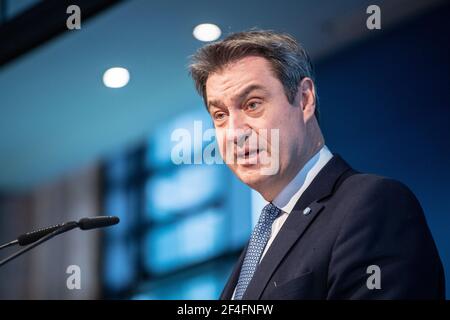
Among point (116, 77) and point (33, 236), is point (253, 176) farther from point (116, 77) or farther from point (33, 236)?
point (116, 77)

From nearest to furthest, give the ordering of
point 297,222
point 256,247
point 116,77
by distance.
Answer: point 297,222
point 256,247
point 116,77

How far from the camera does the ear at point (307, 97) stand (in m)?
2.13

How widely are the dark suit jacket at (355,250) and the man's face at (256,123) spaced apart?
0.16 meters

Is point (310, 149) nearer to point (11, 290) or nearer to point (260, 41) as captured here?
point (260, 41)

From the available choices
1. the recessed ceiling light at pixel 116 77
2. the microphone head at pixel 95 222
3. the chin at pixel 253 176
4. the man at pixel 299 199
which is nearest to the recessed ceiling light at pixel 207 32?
the recessed ceiling light at pixel 116 77

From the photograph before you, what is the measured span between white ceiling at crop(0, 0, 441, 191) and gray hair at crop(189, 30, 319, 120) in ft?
3.79

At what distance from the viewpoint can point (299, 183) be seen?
80.1 inches

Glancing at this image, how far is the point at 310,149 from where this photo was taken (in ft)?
6.83

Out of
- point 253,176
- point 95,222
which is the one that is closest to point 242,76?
point 253,176

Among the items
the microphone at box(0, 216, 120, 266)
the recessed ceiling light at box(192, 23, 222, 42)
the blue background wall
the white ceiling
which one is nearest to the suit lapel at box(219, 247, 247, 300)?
the microphone at box(0, 216, 120, 266)

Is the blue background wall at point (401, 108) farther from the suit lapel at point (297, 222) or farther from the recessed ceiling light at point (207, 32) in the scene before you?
the suit lapel at point (297, 222)

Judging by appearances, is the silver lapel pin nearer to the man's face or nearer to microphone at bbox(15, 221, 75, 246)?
the man's face

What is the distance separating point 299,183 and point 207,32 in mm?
1633

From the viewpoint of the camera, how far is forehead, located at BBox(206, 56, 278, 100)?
2066mm
